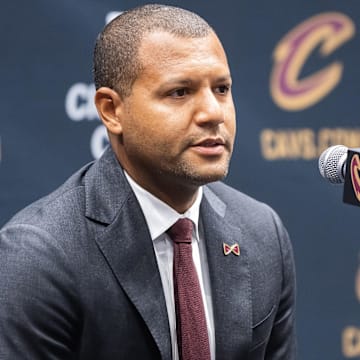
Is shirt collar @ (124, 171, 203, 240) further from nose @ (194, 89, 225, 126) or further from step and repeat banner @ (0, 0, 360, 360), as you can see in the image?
step and repeat banner @ (0, 0, 360, 360)

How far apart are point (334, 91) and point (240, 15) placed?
408mm

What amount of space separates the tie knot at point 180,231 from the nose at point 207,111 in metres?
0.26

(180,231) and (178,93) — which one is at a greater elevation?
(178,93)

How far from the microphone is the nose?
10.1 inches

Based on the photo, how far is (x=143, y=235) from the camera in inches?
84.9

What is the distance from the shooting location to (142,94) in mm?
2076

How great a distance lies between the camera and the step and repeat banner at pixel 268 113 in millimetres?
3176

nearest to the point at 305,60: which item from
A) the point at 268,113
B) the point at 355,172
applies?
the point at 268,113

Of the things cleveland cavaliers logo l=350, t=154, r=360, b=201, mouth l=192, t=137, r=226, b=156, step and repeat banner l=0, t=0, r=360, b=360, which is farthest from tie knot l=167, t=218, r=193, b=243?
step and repeat banner l=0, t=0, r=360, b=360

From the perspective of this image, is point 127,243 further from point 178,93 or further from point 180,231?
point 178,93

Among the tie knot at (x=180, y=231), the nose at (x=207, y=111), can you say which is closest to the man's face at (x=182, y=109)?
the nose at (x=207, y=111)

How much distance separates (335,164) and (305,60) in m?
1.60

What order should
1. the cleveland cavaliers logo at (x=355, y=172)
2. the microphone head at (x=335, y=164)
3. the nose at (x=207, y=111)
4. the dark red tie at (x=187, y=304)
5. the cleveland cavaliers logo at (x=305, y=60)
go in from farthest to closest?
1. the cleveland cavaliers logo at (x=305, y=60)
2. the dark red tie at (x=187, y=304)
3. the nose at (x=207, y=111)
4. the microphone head at (x=335, y=164)
5. the cleveland cavaliers logo at (x=355, y=172)

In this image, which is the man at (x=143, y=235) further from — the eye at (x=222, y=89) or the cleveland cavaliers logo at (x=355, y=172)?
the cleveland cavaliers logo at (x=355, y=172)
